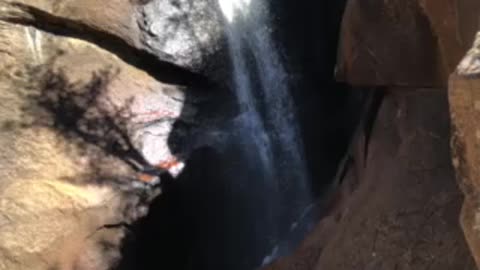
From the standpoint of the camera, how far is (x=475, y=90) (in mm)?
2637

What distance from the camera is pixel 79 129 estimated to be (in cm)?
591

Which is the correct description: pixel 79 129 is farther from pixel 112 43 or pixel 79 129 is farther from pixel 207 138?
pixel 207 138

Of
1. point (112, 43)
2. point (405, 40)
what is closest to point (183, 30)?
point (112, 43)

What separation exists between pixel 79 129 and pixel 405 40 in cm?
288

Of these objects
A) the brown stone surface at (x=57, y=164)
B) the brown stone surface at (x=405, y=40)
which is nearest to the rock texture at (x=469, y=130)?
the brown stone surface at (x=405, y=40)

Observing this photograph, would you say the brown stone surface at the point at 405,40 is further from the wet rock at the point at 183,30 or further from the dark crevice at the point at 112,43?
the dark crevice at the point at 112,43

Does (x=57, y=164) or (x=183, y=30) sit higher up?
(x=183, y=30)

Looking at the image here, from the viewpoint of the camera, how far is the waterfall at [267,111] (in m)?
6.93

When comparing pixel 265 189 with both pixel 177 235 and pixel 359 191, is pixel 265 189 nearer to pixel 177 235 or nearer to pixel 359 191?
pixel 177 235

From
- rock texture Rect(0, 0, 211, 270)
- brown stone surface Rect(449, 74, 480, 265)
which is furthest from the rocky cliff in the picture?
brown stone surface Rect(449, 74, 480, 265)

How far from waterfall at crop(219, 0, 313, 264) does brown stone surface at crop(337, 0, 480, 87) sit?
161 cm

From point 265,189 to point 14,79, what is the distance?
2.71 metres

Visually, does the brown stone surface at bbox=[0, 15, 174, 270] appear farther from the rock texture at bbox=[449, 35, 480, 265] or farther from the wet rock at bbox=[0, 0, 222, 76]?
the rock texture at bbox=[449, 35, 480, 265]

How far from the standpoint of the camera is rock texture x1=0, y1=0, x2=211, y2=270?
5.52 m
